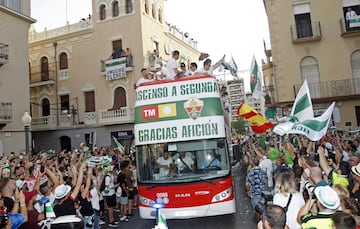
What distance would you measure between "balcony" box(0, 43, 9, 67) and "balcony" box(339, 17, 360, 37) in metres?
20.7

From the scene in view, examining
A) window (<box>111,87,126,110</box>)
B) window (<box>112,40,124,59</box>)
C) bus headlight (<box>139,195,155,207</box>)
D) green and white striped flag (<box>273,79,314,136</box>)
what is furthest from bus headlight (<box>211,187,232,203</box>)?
window (<box>112,40,124,59</box>)

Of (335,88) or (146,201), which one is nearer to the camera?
(146,201)

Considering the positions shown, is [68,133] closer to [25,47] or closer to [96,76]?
[96,76]

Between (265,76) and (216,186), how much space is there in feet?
99.1

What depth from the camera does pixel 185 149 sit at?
7.50 m

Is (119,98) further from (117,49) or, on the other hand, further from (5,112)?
(5,112)

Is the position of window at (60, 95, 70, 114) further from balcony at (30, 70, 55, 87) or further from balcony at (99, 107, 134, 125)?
balcony at (99, 107, 134, 125)

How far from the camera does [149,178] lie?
7.54 m

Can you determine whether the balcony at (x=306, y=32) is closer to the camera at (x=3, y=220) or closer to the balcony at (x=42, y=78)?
the balcony at (x=42, y=78)

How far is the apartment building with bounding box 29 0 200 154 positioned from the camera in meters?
24.3

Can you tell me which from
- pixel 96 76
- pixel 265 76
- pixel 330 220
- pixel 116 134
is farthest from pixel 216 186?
pixel 265 76

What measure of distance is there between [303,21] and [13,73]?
62.9ft

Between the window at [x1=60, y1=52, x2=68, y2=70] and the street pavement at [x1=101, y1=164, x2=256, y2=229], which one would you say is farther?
the window at [x1=60, y1=52, x2=68, y2=70]

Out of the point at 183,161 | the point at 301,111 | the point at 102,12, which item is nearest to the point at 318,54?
the point at 301,111
